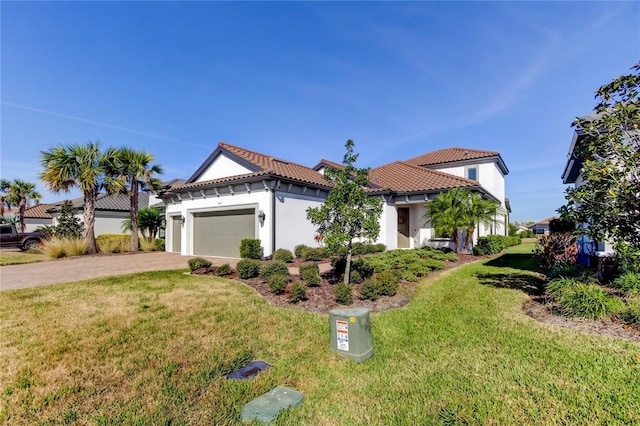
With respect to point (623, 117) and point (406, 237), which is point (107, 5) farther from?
point (406, 237)

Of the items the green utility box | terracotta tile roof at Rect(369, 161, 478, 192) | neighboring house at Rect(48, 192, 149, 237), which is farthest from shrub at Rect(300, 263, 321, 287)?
neighboring house at Rect(48, 192, 149, 237)

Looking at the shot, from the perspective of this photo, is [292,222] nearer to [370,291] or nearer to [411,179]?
[370,291]

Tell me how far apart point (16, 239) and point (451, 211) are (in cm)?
2879

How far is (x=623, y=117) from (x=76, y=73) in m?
15.1

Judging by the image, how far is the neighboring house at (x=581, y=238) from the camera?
7.65 metres

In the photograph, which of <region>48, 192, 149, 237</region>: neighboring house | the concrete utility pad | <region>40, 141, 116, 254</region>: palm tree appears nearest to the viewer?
the concrete utility pad

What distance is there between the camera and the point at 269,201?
12969 millimetres

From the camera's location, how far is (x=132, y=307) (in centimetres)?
602

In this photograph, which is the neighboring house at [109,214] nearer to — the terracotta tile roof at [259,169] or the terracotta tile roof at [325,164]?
the terracotta tile roof at [259,169]

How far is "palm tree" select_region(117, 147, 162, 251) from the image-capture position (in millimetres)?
17734

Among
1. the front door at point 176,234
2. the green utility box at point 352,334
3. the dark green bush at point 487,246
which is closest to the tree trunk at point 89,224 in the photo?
the front door at point 176,234

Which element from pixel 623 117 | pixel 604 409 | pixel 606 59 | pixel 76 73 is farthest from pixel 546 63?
pixel 76 73

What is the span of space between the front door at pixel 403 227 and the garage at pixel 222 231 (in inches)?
388

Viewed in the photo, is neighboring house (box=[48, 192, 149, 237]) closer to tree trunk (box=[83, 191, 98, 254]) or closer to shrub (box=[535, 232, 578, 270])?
tree trunk (box=[83, 191, 98, 254])
